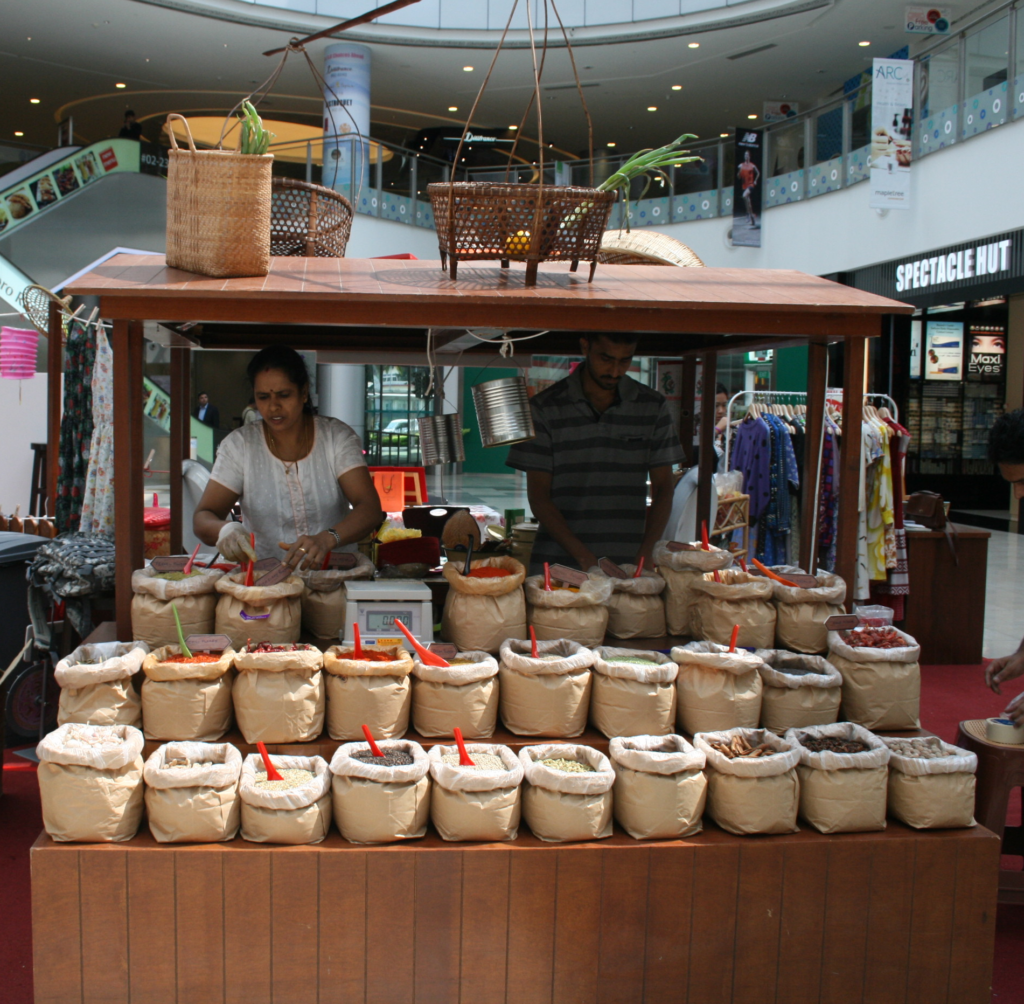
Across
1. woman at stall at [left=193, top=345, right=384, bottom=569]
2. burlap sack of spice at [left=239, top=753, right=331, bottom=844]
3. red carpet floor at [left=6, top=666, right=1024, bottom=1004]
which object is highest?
woman at stall at [left=193, top=345, right=384, bottom=569]

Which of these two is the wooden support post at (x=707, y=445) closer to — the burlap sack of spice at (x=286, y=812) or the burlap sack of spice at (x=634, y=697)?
the burlap sack of spice at (x=634, y=697)

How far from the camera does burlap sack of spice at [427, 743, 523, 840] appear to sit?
1.98 meters

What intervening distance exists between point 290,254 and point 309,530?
91cm

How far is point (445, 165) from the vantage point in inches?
539

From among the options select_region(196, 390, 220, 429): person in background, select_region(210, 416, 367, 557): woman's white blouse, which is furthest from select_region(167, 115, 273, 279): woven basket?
select_region(196, 390, 220, 429): person in background

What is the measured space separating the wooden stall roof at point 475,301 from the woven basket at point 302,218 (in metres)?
0.46

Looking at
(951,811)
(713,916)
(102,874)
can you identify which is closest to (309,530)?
(102,874)

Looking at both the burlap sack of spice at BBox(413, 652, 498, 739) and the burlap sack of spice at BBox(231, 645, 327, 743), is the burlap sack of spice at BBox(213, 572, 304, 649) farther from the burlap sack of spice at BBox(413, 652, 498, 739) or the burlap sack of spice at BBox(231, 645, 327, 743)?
the burlap sack of spice at BBox(413, 652, 498, 739)

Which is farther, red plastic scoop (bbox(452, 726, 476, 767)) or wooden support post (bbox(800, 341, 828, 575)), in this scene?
wooden support post (bbox(800, 341, 828, 575))

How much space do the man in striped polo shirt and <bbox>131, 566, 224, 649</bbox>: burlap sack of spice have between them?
128 centimetres

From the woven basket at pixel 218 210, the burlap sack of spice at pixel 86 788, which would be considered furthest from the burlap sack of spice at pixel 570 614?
the woven basket at pixel 218 210

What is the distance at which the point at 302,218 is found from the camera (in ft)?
9.71

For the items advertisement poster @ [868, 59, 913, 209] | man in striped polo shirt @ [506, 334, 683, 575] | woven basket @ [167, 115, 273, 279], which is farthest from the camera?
advertisement poster @ [868, 59, 913, 209]

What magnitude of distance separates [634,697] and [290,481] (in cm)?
132
